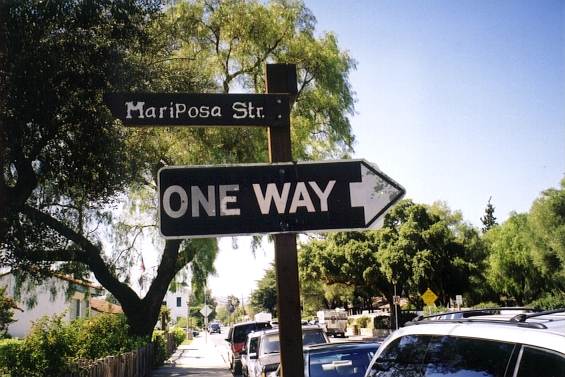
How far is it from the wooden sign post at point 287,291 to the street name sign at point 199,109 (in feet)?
0.44

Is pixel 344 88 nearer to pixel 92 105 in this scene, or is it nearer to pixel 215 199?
pixel 92 105

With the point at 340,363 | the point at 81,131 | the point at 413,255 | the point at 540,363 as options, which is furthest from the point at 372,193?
the point at 413,255

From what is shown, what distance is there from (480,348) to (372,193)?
1.15 meters

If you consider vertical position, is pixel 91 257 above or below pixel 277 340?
above

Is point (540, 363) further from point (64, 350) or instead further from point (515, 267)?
point (515, 267)

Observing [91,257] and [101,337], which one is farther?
[91,257]

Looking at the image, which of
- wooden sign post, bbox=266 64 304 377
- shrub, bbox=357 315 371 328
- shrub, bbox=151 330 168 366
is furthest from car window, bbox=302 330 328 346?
shrub, bbox=357 315 371 328

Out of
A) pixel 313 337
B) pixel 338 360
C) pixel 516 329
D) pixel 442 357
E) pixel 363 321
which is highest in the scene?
pixel 516 329

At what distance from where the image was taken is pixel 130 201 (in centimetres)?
2325

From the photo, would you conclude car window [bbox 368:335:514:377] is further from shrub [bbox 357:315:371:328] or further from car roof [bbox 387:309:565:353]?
shrub [bbox 357:315:371:328]

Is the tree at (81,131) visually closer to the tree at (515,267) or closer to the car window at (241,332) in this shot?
the car window at (241,332)

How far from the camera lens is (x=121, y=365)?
47.3 feet

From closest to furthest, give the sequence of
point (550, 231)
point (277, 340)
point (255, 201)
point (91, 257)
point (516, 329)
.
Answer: point (516, 329) < point (255, 201) < point (277, 340) < point (91, 257) < point (550, 231)

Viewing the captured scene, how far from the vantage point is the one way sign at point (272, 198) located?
342 centimetres
